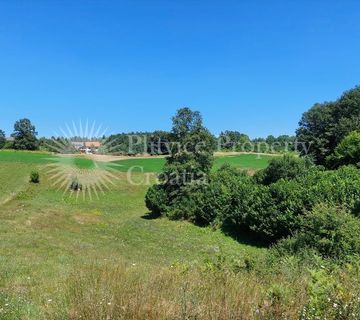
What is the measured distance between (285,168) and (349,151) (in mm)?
19189

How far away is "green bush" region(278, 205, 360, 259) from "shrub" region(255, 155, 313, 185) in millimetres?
21079

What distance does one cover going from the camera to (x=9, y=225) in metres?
25.0

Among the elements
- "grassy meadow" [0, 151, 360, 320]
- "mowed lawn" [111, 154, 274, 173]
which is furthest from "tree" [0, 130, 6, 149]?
"grassy meadow" [0, 151, 360, 320]

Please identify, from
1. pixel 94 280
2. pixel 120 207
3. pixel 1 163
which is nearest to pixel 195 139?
pixel 120 207

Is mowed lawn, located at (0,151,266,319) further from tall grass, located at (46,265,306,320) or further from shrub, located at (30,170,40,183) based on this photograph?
shrub, located at (30,170,40,183)

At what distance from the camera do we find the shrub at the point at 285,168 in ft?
139

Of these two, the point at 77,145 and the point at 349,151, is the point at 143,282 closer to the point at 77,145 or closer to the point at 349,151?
the point at 77,145

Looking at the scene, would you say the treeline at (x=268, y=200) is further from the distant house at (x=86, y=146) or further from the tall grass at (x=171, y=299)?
the tall grass at (x=171, y=299)

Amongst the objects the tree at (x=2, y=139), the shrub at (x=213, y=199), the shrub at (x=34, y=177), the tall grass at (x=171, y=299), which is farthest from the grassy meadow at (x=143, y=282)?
the tree at (x=2, y=139)

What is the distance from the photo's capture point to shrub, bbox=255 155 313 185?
42.5 meters

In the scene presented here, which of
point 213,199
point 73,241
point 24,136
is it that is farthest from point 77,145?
point 24,136

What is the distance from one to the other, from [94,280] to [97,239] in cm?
2038

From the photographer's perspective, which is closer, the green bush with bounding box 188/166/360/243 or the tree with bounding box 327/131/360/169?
the green bush with bounding box 188/166/360/243

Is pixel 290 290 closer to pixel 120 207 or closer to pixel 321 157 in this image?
pixel 120 207
